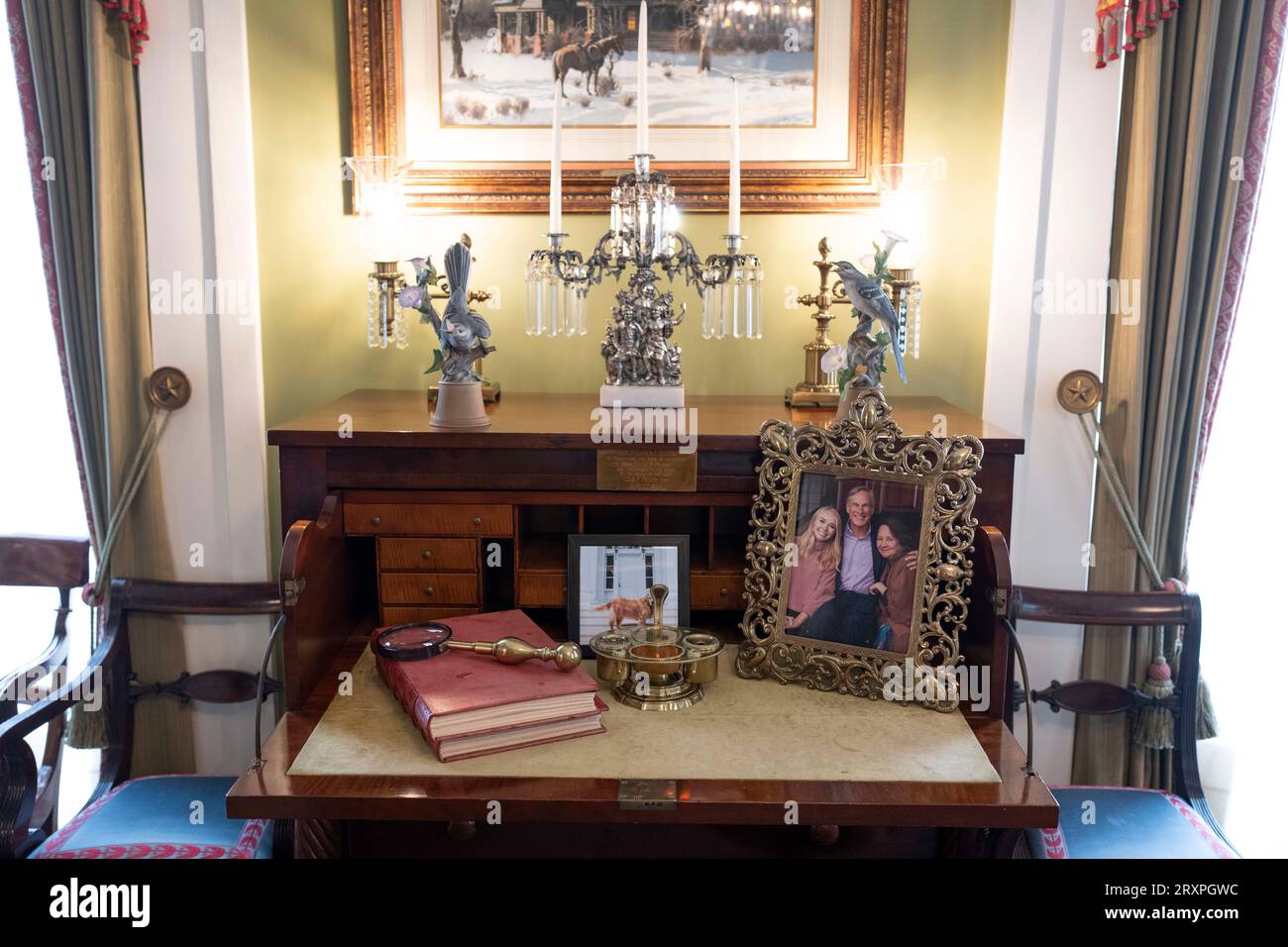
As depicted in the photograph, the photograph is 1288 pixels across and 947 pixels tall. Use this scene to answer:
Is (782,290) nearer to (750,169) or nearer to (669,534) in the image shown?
(750,169)

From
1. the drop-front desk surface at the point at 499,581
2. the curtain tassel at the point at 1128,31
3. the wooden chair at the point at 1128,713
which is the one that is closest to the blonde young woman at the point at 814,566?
the drop-front desk surface at the point at 499,581

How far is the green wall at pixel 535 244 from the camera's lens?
2254 millimetres

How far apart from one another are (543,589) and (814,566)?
1.69 feet

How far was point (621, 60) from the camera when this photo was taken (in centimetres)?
225

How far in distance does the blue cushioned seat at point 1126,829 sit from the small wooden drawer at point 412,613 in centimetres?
113

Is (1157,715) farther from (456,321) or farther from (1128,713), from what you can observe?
(456,321)

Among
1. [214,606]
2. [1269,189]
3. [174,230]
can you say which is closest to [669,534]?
[214,606]

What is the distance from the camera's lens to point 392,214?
204 centimetres

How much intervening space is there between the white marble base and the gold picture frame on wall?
194 mm

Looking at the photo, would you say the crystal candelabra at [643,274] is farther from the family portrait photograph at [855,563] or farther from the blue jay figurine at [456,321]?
the family portrait photograph at [855,563]

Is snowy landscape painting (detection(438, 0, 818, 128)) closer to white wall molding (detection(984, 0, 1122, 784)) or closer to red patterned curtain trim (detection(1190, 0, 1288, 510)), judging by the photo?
white wall molding (detection(984, 0, 1122, 784))

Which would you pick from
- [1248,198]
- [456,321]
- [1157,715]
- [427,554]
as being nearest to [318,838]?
[427,554]

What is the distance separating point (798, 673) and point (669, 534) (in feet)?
1.14

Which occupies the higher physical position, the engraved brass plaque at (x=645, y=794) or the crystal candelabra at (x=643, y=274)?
the crystal candelabra at (x=643, y=274)
